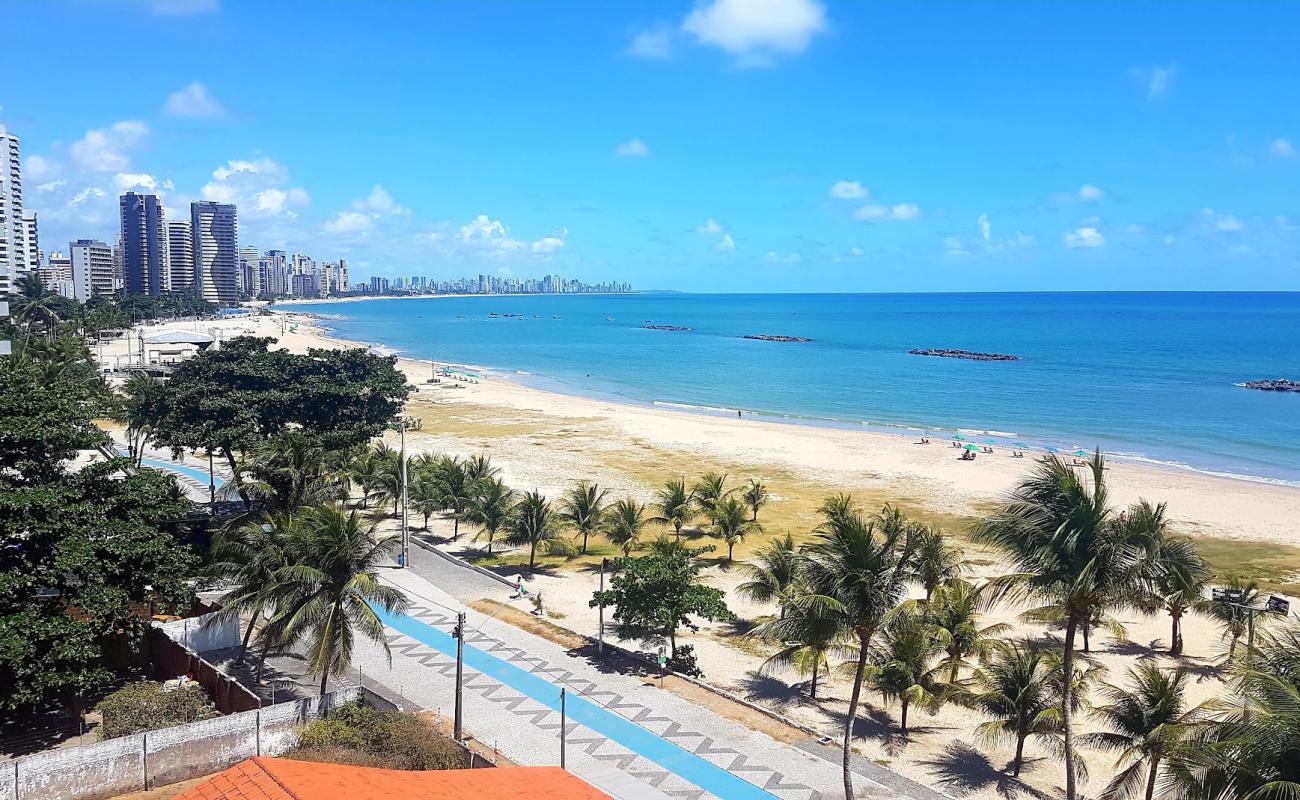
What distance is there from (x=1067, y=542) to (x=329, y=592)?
1429 cm

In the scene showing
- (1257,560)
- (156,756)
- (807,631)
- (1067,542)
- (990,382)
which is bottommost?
(1257,560)

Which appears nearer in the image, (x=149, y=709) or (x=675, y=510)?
(x=149, y=709)

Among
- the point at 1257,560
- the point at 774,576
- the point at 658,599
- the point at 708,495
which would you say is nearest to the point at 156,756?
the point at 658,599

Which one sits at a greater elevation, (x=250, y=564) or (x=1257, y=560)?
(x=250, y=564)

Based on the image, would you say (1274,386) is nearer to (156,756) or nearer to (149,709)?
(149,709)

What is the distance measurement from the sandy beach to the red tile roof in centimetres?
897

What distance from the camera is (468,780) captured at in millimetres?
14055

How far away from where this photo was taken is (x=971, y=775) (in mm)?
19391

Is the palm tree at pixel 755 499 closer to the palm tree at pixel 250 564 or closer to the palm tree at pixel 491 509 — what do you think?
the palm tree at pixel 491 509

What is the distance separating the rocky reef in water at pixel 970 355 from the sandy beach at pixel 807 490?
227 feet

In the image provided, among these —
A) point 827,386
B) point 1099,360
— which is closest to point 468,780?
point 827,386

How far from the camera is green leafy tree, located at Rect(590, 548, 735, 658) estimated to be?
2389cm

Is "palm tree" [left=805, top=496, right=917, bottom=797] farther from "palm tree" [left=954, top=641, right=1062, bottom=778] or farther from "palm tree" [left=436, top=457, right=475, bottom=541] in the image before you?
"palm tree" [left=436, top=457, right=475, bottom=541]

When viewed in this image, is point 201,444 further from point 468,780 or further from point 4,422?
point 468,780
